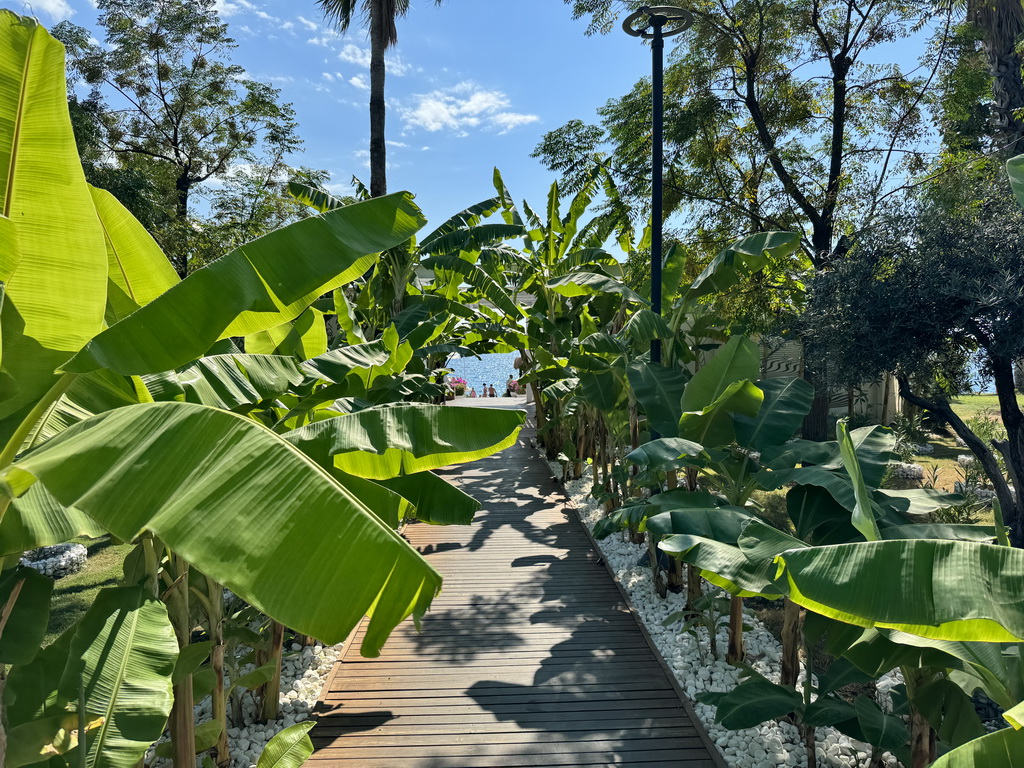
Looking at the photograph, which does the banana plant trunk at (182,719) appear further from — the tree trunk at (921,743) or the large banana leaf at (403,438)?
the tree trunk at (921,743)

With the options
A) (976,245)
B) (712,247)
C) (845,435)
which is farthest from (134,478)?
(712,247)

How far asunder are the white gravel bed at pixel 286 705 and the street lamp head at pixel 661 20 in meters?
6.39

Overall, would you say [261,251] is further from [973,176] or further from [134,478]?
[973,176]

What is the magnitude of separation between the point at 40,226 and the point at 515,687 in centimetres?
406

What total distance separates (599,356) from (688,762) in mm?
4581

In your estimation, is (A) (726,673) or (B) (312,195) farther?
(B) (312,195)

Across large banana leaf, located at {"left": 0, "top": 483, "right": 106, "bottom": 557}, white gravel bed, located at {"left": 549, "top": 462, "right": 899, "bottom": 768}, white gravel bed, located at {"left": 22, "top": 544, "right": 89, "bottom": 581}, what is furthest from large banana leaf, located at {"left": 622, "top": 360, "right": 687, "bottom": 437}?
white gravel bed, located at {"left": 22, "top": 544, "right": 89, "bottom": 581}

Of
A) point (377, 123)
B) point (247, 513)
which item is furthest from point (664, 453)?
point (377, 123)

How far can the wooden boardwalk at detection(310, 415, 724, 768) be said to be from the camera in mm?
3686

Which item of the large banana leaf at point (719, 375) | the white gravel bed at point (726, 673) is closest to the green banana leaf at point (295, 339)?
the large banana leaf at point (719, 375)

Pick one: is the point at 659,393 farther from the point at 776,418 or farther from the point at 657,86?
the point at 657,86

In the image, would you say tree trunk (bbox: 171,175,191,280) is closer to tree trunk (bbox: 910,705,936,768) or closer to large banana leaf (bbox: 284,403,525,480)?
large banana leaf (bbox: 284,403,525,480)

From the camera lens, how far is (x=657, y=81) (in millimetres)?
6074

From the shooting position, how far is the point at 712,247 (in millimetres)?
10938
